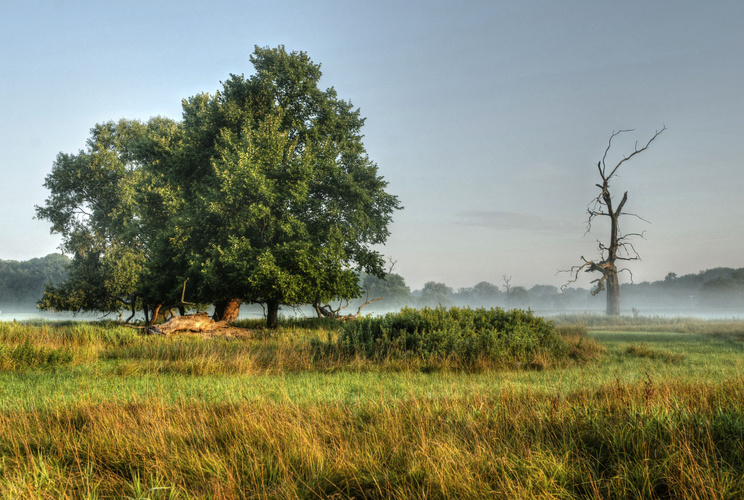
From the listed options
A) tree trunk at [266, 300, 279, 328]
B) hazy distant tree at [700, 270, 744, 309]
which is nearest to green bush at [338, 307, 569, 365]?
tree trunk at [266, 300, 279, 328]

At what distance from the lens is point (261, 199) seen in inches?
840

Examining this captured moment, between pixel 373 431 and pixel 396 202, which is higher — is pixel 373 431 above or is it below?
below

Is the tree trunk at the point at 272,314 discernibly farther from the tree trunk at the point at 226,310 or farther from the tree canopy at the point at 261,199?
the tree trunk at the point at 226,310

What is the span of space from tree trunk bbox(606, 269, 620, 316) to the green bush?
31.8 meters

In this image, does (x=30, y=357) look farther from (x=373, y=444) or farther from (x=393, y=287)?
(x=393, y=287)

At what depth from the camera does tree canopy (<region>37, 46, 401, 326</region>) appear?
20.0 m

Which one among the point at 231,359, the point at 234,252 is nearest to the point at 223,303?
the point at 234,252

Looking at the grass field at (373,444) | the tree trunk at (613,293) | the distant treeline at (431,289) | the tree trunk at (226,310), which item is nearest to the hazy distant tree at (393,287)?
the distant treeline at (431,289)

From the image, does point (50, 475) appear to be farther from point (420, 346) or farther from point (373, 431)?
point (420, 346)

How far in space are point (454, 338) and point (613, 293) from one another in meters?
35.8

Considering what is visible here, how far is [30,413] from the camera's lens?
5.82 meters

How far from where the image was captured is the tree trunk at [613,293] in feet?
135

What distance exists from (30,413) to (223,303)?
2013 cm

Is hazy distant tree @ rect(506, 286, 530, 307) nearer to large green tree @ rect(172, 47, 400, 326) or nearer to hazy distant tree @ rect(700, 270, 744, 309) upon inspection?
hazy distant tree @ rect(700, 270, 744, 309)
